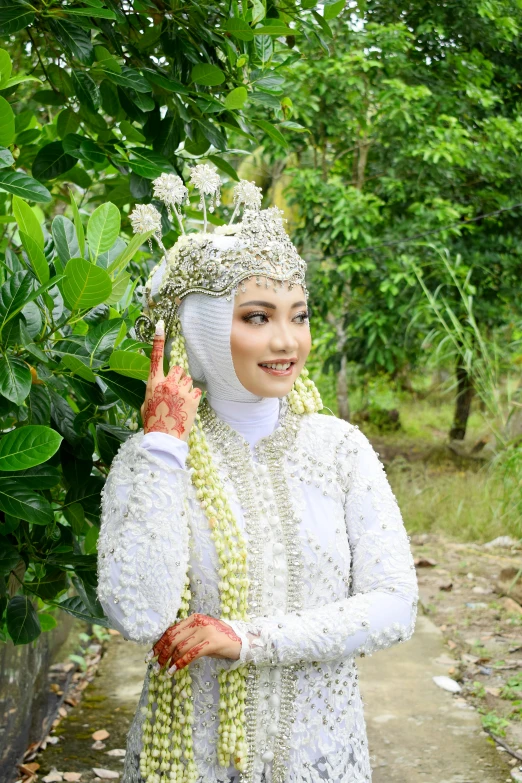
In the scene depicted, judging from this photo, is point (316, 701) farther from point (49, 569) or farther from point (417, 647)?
point (417, 647)

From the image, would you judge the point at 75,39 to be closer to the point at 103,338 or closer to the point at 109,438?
the point at 103,338

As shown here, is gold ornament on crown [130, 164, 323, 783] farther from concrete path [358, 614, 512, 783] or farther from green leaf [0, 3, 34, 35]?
concrete path [358, 614, 512, 783]

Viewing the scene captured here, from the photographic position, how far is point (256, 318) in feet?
5.94

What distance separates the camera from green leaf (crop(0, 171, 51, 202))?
1630mm

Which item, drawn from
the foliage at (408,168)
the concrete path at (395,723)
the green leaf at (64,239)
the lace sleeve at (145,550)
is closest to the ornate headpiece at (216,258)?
the green leaf at (64,239)

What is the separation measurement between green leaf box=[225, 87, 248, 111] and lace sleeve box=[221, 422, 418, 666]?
2.56ft

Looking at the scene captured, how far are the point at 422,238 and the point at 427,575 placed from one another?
2988 mm

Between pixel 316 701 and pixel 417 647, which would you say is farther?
pixel 417 647

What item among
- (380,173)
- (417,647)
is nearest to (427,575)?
(417,647)

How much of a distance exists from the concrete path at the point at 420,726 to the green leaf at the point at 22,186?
2.44m

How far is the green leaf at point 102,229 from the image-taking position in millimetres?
1740

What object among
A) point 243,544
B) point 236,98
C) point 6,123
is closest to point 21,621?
point 243,544

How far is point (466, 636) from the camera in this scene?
470 centimetres

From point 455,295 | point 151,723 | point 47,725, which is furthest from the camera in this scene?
point 455,295
